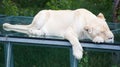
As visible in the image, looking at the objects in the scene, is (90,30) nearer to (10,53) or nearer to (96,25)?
(96,25)

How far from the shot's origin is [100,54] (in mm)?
6359

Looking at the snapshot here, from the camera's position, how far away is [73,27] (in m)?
4.86

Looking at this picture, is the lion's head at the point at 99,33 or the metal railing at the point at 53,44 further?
the lion's head at the point at 99,33

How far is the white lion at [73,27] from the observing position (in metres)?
4.59

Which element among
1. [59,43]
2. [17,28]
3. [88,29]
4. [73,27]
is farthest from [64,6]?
[59,43]

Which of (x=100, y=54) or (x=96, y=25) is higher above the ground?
(x=96, y=25)

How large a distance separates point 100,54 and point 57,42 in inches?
74.1

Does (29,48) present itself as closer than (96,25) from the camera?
No

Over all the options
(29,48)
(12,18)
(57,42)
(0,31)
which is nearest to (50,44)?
(57,42)

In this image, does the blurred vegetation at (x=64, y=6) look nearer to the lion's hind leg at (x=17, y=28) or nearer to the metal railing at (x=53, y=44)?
the lion's hind leg at (x=17, y=28)

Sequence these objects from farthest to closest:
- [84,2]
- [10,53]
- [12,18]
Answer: [84,2]
[12,18]
[10,53]

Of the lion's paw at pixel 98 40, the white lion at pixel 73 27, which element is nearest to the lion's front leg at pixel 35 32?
the white lion at pixel 73 27

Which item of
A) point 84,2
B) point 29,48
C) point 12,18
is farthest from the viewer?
point 84,2

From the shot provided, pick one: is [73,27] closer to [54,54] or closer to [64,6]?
[54,54]
